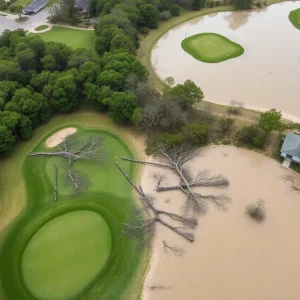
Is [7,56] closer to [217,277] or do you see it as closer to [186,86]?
[186,86]

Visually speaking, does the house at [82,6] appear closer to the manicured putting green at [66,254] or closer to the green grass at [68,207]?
the green grass at [68,207]

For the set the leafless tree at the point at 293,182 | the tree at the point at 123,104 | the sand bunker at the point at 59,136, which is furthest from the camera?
the sand bunker at the point at 59,136

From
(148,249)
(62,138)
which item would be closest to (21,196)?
(62,138)

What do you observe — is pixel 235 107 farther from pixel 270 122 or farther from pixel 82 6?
pixel 82 6

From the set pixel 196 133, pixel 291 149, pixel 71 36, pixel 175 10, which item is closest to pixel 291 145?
pixel 291 149

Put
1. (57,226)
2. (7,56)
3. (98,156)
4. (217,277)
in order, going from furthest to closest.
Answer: (7,56), (98,156), (57,226), (217,277)

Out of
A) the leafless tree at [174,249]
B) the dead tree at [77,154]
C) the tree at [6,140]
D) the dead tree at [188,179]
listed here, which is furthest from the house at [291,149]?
the tree at [6,140]

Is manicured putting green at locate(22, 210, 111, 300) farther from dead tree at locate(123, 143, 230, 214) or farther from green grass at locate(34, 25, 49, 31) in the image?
green grass at locate(34, 25, 49, 31)
